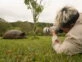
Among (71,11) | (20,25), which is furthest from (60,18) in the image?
(20,25)

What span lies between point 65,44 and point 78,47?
0.75 feet

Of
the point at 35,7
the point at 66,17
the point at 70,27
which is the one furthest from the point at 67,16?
the point at 35,7

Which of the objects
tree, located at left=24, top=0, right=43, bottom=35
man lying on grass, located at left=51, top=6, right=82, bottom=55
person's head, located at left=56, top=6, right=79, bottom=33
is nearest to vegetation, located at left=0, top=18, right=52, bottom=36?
tree, located at left=24, top=0, right=43, bottom=35

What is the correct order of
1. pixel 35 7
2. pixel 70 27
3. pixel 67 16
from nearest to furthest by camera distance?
pixel 67 16 → pixel 70 27 → pixel 35 7

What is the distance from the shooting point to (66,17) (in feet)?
15.9

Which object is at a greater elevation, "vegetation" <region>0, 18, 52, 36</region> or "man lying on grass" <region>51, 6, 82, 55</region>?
"man lying on grass" <region>51, 6, 82, 55</region>

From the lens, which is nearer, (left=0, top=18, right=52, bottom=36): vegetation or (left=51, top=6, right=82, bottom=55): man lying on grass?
(left=51, top=6, right=82, bottom=55): man lying on grass

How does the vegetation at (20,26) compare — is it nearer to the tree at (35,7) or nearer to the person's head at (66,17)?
the tree at (35,7)

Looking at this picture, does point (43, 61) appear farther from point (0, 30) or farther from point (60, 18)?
point (0, 30)

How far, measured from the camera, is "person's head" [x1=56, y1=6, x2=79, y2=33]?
484cm

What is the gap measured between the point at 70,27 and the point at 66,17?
0.32 m

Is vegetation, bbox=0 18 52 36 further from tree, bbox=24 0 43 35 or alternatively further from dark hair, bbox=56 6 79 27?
dark hair, bbox=56 6 79 27

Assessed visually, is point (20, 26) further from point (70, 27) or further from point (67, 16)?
point (67, 16)

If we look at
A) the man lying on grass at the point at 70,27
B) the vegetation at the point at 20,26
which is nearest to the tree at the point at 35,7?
the vegetation at the point at 20,26
